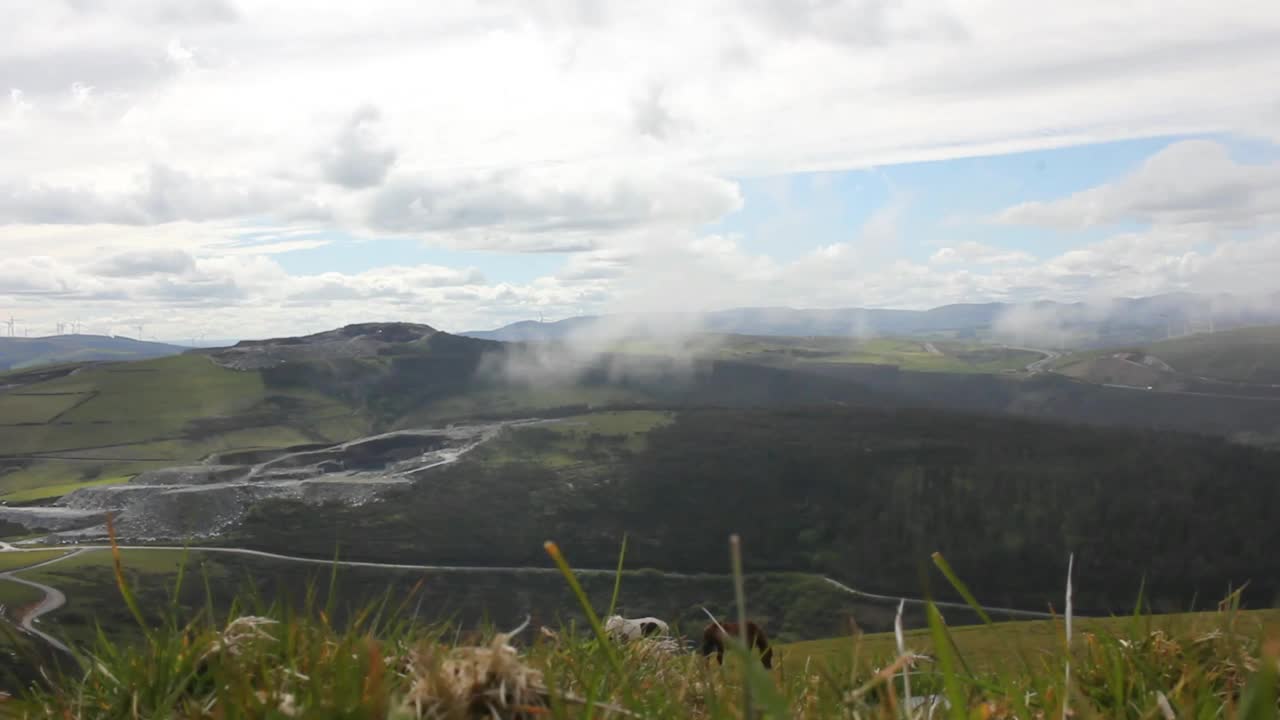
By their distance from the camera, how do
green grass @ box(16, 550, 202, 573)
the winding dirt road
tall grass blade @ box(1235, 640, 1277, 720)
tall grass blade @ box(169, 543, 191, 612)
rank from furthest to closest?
green grass @ box(16, 550, 202, 573), the winding dirt road, tall grass blade @ box(169, 543, 191, 612), tall grass blade @ box(1235, 640, 1277, 720)

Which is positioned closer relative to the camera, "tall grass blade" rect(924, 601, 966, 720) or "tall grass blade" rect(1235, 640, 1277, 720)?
"tall grass blade" rect(1235, 640, 1277, 720)

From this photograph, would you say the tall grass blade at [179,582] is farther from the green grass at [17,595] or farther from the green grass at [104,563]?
the green grass at [104,563]

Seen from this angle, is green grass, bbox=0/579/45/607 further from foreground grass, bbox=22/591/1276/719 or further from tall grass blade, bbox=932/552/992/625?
tall grass blade, bbox=932/552/992/625

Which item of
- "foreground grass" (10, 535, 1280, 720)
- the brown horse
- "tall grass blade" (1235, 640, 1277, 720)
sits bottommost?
the brown horse

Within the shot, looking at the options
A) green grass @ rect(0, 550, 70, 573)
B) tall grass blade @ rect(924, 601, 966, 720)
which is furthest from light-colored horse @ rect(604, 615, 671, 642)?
green grass @ rect(0, 550, 70, 573)

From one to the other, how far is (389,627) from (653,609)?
167284mm

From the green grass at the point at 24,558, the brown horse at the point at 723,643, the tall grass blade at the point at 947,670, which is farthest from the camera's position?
the green grass at the point at 24,558

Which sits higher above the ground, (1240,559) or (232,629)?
(232,629)

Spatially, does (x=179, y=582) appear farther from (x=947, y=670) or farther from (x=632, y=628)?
(x=632, y=628)

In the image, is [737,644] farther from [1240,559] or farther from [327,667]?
[1240,559]

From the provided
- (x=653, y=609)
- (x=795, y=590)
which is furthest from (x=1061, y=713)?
(x=795, y=590)

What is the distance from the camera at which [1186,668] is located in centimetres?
464

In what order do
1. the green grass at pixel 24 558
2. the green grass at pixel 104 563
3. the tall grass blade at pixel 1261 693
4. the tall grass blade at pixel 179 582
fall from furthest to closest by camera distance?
the green grass at pixel 24 558
the green grass at pixel 104 563
the tall grass blade at pixel 179 582
the tall grass blade at pixel 1261 693

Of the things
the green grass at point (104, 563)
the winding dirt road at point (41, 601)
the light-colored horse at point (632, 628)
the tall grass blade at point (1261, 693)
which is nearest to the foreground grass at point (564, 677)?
the tall grass blade at point (1261, 693)
